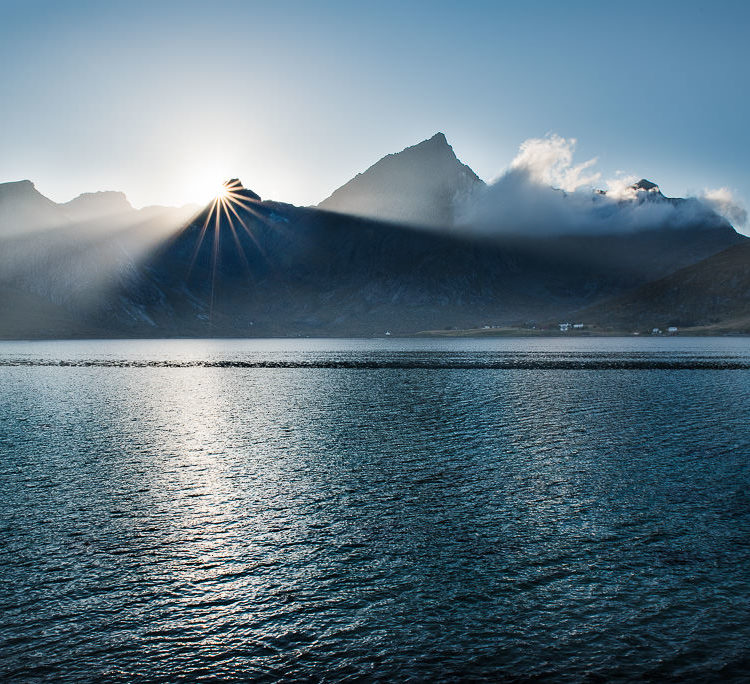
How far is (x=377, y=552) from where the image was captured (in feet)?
89.7

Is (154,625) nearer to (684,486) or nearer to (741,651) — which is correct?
(741,651)

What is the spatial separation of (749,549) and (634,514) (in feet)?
20.1

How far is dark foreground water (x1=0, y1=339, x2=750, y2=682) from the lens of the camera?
18.8 metres

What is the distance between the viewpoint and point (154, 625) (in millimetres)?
20781

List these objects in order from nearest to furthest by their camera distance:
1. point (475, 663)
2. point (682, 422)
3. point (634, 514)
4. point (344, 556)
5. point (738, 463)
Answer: point (475, 663)
point (344, 556)
point (634, 514)
point (738, 463)
point (682, 422)

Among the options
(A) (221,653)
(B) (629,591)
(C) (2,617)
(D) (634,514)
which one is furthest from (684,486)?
(C) (2,617)

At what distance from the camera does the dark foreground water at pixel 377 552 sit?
18.8 meters

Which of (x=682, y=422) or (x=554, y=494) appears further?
(x=682, y=422)

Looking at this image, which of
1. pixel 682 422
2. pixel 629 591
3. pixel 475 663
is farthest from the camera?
pixel 682 422

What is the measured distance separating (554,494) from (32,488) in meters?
31.4

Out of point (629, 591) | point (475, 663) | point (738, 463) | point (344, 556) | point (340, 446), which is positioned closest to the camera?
point (475, 663)

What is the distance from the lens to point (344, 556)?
2686 cm

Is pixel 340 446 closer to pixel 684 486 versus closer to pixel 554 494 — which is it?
pixel 554 494

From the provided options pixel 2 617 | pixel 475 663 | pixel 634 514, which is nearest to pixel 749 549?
pixel 634 514
